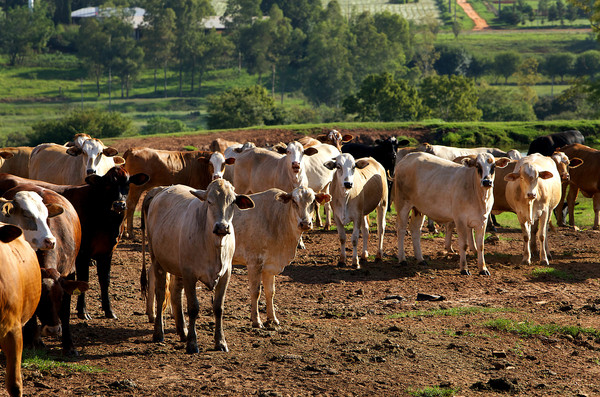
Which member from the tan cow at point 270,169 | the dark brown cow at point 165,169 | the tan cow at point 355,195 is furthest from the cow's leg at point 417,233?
the dark brown cow at point 165,169

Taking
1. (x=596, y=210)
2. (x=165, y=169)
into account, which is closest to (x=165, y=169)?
(x=165, y=169)

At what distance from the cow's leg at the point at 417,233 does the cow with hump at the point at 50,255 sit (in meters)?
7.68

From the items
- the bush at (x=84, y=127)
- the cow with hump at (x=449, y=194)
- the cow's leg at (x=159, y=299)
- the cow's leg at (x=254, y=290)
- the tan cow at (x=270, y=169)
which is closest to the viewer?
the cow's leg at (x=159, y=299)

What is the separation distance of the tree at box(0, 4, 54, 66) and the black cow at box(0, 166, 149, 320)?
336ft

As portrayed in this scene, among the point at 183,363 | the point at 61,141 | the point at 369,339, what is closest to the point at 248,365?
the point at 183,363

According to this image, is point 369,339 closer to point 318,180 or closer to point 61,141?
point 318,180

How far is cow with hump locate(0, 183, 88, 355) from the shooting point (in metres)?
8.24

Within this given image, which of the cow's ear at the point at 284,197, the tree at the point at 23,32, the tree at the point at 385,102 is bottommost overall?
the tree at the point at 385,102

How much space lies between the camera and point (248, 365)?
27.8 feet

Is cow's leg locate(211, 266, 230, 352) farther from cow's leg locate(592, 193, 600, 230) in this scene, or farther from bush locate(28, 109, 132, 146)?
bush locate(28, 109, 132, 146)

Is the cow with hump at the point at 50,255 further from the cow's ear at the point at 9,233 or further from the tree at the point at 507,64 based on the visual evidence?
the tree at the point at 507,64

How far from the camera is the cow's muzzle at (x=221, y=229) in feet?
28.3

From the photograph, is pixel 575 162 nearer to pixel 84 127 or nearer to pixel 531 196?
pixel 531 196

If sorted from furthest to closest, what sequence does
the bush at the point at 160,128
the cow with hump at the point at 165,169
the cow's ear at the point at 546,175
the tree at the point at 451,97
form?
the tree at the point at 451,97
the bush at the point at 160,128
the cow with hump at the point at 165,169
the cow's ear at the point at 546,175
